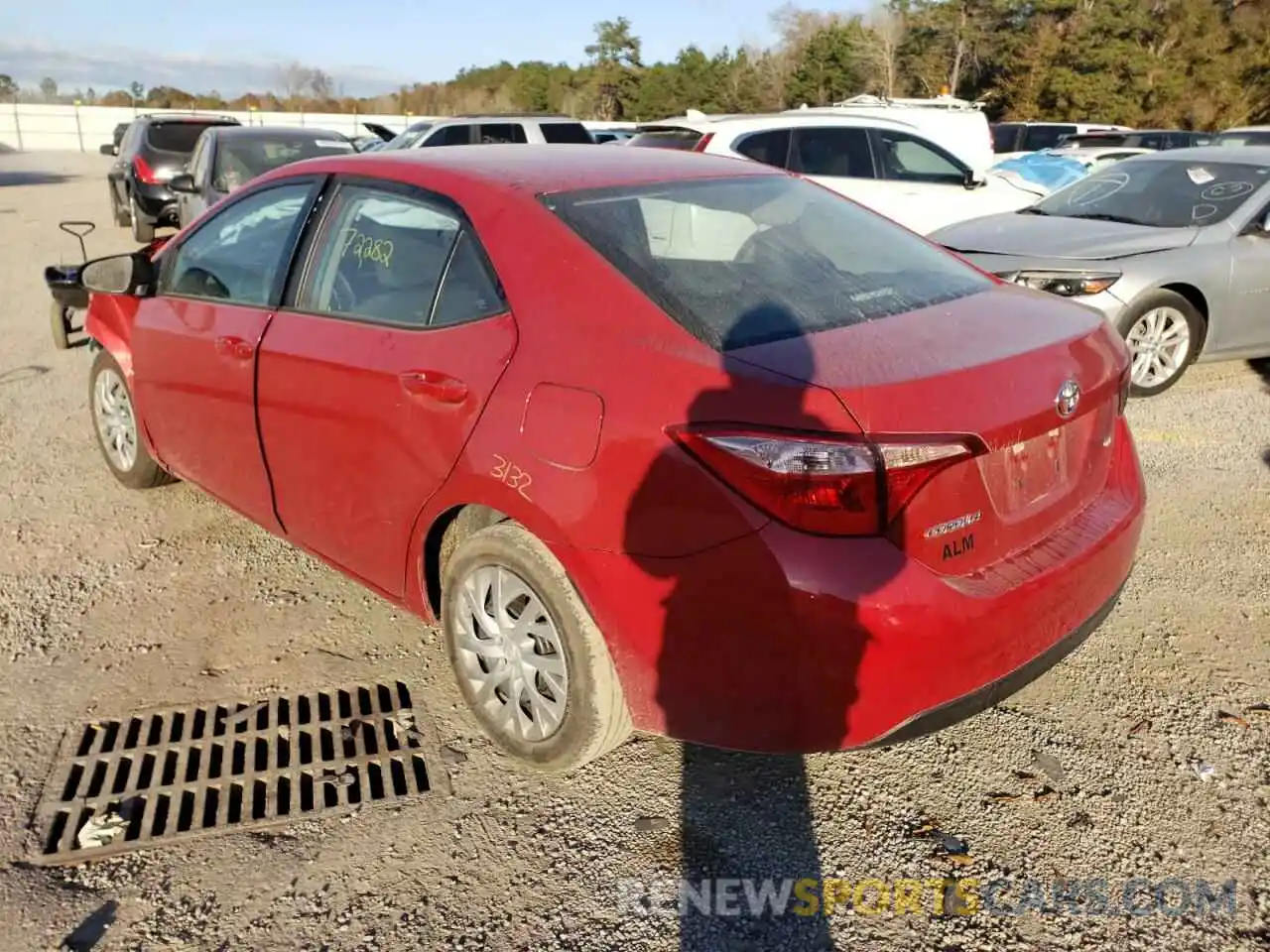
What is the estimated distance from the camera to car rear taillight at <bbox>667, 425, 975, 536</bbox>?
7.25ft

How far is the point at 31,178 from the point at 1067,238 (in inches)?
1171

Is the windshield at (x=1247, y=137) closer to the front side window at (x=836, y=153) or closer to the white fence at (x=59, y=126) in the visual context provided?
the front side window at (x=836, y=153)

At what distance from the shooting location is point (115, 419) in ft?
16.2

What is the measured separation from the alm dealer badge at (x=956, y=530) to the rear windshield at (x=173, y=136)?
14.1 meters

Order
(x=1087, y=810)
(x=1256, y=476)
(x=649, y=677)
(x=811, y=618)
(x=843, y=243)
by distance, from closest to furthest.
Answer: (x=811, y=618), (x=649, y=677), (x=1087, y=810), (x=843, y=243), (x=1256, y=476)

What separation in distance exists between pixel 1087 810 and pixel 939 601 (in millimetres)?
966

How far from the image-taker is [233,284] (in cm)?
381

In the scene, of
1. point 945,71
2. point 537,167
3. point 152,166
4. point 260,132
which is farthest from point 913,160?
point 945,71

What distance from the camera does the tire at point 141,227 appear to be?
1377cm

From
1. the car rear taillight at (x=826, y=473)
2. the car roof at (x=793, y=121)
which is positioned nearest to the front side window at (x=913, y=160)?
the car roof at (x=793, y=121)

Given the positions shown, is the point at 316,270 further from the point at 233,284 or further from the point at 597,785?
the point at 597,785

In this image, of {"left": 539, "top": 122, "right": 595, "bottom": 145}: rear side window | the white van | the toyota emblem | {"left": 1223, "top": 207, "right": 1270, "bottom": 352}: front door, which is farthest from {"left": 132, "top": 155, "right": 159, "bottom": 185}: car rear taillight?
the toyota emblem

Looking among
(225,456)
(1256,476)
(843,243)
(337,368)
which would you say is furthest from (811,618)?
(1256,476)

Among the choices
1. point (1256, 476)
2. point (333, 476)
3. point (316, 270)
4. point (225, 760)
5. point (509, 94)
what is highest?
point (509, 94)
